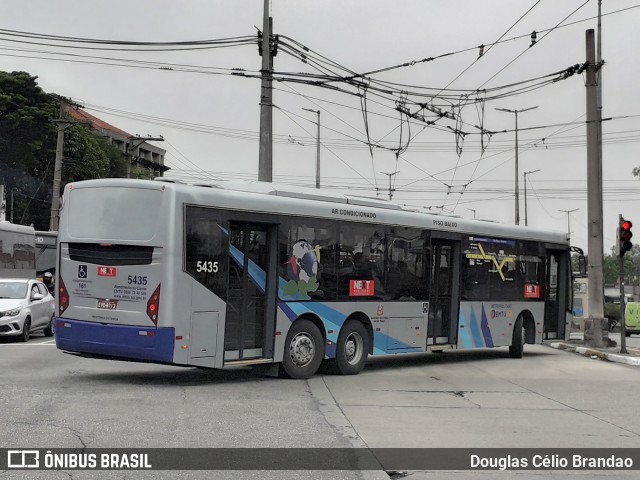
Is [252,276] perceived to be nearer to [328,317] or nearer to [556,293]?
[328,317]

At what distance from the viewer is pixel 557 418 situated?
34.9 feet

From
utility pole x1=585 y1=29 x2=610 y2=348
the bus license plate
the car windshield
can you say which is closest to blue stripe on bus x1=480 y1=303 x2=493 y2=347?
utility pole x1=585 y1=29 x2=610 y2=348

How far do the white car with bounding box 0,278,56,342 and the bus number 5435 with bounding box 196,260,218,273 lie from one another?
9596mm

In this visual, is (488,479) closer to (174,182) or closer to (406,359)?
(174,182)

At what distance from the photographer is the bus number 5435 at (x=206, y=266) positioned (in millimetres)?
12023

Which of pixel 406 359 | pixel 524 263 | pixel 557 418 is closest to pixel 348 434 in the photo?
pixel 557 418

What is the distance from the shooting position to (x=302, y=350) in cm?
1377

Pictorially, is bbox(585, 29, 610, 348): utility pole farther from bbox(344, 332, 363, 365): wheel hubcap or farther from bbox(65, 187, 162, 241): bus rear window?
bbox(65, 187, 162, 241): bus rear window

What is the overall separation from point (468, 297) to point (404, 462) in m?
10.8

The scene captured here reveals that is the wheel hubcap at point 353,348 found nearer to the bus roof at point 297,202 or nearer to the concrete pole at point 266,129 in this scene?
the bus roof at point 297,202

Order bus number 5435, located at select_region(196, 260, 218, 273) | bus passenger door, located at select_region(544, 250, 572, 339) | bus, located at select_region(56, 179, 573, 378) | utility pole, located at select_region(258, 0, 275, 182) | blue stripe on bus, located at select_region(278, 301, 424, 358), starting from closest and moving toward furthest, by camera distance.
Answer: bus, located at select_region(56, 179, 573, 378)
bus number 5435, located at select_region(196, 260, 218, 273)
blue stripe on bus, located at select_region(278, 301, 424, 358)
bus passenger door, located at select_region(544, 250, 572, 339)
utility pole, located at select_region(258, 0, 275, 182)

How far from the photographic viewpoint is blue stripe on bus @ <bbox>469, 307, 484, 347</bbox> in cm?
1823

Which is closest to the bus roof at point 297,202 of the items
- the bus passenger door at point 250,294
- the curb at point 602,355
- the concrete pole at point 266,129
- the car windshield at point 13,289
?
the bus passenger door at point 250,294

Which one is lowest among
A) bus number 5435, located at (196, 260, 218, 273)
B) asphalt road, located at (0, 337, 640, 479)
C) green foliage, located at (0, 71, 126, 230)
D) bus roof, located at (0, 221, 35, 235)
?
asphalt road, located at (0, 337, 640, 479)
